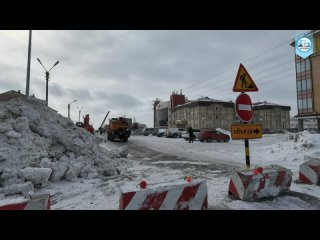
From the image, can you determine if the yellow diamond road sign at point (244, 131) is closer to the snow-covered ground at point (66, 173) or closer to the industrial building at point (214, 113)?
the snow-covered ground at point (66, 173)

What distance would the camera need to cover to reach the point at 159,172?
9.72 m

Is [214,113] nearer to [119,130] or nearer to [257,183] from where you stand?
[119,130]

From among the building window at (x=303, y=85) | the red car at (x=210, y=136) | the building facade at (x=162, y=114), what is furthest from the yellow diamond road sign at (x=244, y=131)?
the building facade at (x=162, y=114)

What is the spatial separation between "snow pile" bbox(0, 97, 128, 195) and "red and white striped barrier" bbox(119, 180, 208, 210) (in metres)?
3.58

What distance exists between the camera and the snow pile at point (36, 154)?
259 inches

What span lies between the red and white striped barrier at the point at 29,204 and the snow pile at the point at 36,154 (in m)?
2.98

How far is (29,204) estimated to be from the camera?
3391mm

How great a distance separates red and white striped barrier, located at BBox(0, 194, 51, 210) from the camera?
10.9ft

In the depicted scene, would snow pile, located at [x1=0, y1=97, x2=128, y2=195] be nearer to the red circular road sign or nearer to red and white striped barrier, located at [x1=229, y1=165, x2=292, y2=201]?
red and white striped barrier, located at [x1=229, y1=165, x2=292, y2=201]

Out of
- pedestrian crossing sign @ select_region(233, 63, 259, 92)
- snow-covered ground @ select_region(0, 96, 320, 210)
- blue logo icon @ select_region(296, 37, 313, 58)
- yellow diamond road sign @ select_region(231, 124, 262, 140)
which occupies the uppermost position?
blue logo icon @ select_region(296, 37, 313, 58)

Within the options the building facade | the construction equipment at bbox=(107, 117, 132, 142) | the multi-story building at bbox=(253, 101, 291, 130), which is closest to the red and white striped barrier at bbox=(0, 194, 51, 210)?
the construction equipment at bbox=(107, 117, 132, 142)
